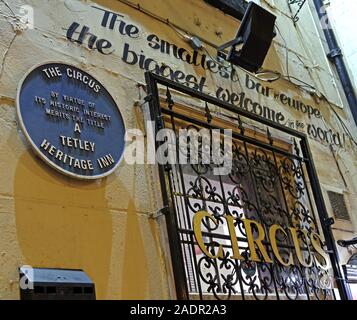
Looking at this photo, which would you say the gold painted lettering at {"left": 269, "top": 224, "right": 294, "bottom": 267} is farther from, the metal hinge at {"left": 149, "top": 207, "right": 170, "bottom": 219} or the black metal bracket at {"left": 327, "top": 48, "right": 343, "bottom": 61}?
the black metal bracket at {"left": 327, "top": 48, "right": 343, "bottom": 61}

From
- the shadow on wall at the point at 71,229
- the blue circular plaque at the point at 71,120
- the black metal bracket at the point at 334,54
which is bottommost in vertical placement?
the shadow on wall at the point at 71,229

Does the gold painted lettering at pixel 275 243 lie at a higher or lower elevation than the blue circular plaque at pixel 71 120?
Answer: lower

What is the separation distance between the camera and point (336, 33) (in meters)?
6.86

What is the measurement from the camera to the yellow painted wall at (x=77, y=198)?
248 centimetres

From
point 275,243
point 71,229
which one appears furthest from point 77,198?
point 275,243

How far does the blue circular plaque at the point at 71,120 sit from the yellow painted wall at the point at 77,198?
6 centimetres

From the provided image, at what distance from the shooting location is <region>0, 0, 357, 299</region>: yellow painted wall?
8.14 ft

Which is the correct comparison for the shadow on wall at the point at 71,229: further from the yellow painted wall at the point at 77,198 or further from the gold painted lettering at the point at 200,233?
the gold painted lettering at the point at 200,233

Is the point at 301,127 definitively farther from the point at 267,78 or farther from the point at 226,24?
the point at 226,24

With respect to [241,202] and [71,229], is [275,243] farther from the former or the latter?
[71,229]

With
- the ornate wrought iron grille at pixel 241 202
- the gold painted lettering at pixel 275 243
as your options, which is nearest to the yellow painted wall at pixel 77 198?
the ornate wrought iron grille at pixel 241 202

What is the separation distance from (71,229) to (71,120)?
2.23 feet

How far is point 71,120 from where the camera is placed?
9.45 feet
